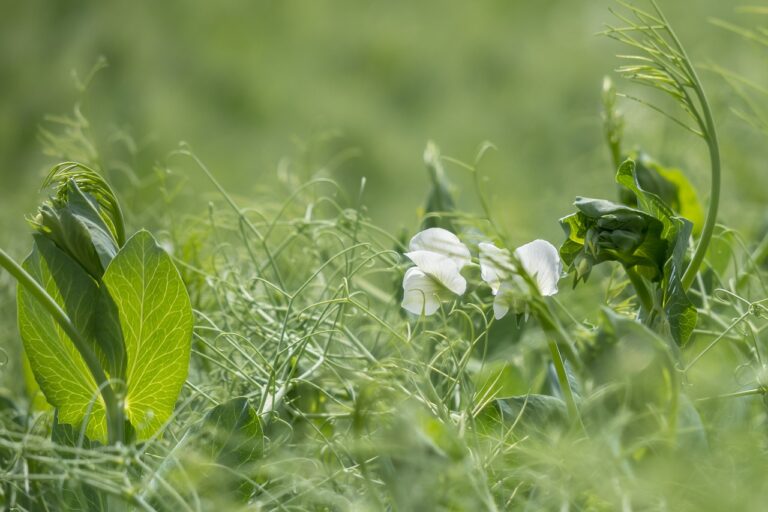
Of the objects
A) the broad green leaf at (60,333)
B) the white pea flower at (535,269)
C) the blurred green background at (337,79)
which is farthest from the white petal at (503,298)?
the blurred green background at (337,79)

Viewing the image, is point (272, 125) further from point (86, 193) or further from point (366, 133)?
point (86, 193)

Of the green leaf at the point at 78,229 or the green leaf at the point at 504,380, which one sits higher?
the green leaf at the point at 78,229

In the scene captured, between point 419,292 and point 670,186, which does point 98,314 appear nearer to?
point 419,292

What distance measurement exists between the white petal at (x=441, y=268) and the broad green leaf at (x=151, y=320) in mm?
60

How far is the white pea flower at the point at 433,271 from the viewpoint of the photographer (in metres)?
0.22

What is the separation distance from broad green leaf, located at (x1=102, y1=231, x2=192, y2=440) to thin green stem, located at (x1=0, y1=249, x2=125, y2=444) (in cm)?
1

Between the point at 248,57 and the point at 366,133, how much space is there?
0.19 m

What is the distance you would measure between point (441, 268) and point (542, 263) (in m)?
0.03

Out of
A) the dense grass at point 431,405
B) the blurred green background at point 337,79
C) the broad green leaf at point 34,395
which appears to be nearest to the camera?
the dense grass at point 431,405

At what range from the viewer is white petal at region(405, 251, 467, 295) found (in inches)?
8.8

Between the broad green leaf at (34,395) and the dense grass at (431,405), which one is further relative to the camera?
the broad green leaf at (34,395)

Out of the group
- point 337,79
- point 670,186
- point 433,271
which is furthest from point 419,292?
point 337,79

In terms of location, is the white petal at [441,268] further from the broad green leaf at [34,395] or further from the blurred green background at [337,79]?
the blurred green background at [337,79]

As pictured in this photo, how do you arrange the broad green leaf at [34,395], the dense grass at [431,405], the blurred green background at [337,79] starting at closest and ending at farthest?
the dense grass at [431,405] < the broad green leaf at [34,395] < the blurred green background at [337,79]
